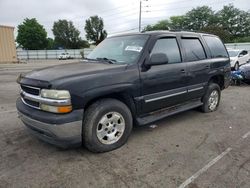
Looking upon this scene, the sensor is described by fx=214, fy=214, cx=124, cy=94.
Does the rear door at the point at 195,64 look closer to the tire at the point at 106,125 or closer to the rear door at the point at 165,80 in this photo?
the rear door at the point at 165,80

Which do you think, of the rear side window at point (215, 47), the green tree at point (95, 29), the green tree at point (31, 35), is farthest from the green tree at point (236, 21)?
the rear side window at point (215, 47)

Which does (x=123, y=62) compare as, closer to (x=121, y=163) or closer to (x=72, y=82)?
(x=72, y=82)

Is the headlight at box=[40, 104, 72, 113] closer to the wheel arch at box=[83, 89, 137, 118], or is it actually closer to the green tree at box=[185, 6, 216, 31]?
the wheel arch at box=[83, 89, 137, 118]

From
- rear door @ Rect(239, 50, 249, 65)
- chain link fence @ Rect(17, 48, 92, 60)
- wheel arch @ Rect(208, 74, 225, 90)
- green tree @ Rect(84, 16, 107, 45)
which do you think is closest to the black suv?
wheel arch @ Rect(208, 74, 225, 90)

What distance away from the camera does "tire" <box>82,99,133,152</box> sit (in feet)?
10.2

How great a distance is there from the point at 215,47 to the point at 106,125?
147 inches

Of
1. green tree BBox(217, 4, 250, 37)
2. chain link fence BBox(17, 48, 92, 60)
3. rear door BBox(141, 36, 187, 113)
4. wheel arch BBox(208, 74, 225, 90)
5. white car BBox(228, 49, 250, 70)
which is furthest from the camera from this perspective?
green tree BBox(217, 4, 250, 37)

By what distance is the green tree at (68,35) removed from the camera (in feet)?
244

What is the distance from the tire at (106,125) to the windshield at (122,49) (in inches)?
33.4

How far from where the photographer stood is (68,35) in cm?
7481

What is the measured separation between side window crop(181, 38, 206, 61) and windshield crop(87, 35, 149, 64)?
110 cm

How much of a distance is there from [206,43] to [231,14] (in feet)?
243

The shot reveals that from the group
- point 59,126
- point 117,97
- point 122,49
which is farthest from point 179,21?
point 59,126

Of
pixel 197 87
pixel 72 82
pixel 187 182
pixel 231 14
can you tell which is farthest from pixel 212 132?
pixel 231 14
